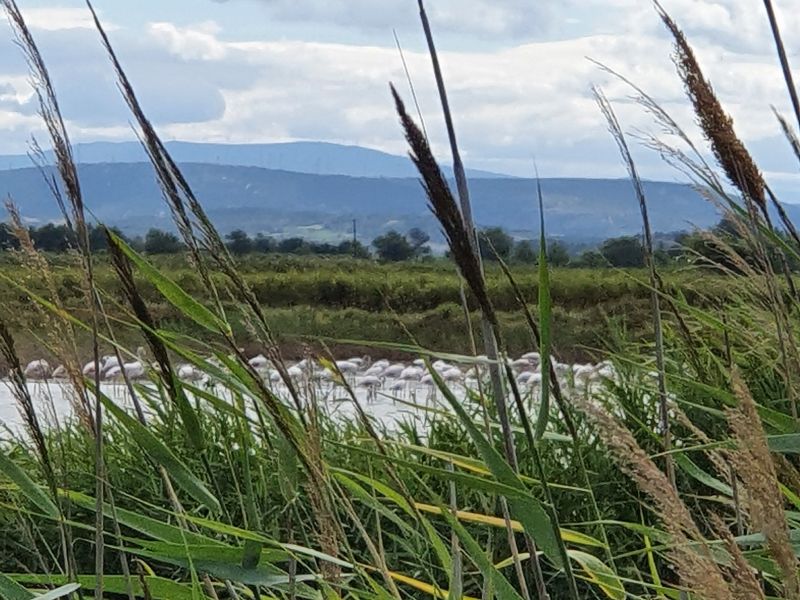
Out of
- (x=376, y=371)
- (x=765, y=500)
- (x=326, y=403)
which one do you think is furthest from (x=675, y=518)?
(x=376, y=371)

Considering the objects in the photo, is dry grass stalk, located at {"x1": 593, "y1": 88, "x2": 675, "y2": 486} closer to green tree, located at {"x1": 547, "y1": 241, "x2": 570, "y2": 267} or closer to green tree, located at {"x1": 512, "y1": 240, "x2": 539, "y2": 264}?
green tree, located at {"x1": 547, "y1": 241, "x2": 570, "y2": 267}

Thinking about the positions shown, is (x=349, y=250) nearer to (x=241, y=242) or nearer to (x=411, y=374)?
(x=241, y=242)

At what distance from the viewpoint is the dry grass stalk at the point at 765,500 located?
34 cm

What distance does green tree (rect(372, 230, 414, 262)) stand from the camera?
17719mm

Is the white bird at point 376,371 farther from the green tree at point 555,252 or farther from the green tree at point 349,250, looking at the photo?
the green tree at point 349,250

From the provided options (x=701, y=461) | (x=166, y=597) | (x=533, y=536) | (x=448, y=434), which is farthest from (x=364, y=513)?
(x=533, y=536)

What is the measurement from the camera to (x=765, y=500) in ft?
1.13

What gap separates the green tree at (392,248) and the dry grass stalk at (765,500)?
1688 centimetres

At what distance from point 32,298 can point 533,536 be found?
12.7 inches

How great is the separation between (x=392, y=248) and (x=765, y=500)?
17617 millimetres

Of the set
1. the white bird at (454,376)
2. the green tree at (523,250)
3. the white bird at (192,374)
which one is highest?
the green tree at (523,250)

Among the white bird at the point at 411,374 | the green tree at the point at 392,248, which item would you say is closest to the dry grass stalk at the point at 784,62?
the white bird at the point at 411,374

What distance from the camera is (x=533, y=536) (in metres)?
0.53

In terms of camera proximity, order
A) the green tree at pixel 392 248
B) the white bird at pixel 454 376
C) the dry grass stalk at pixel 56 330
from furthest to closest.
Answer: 1. the green tree at pixel 392 248
2. the white bird at pixel 454 376
3. the dry grass stalk at pixel 56 330
